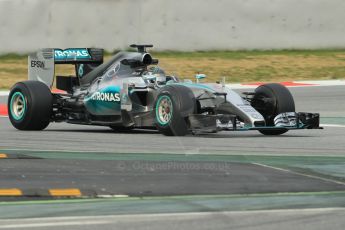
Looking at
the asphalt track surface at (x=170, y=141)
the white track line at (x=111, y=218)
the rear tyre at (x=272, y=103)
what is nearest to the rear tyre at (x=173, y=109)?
the asphalt track surface at (x=170, y=141)

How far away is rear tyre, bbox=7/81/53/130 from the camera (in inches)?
567

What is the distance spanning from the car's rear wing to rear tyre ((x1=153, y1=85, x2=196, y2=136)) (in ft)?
7.21

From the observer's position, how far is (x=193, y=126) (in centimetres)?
1301

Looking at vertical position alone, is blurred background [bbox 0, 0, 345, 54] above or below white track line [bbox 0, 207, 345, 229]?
above

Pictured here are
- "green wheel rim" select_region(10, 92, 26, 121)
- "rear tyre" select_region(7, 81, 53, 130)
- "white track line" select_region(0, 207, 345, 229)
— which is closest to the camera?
"white track line" select_region(0, 207, 345, 229)

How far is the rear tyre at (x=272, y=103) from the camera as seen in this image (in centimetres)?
1368

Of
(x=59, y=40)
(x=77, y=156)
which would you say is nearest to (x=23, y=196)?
(x=77, y=156)

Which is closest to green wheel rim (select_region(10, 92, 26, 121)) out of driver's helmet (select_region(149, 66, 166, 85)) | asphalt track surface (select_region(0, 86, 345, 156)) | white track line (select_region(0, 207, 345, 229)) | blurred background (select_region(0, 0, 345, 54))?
asphalt track surface (select_region(0, 86, 345, 156))

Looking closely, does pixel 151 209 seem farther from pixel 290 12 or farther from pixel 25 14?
pixel 290 12

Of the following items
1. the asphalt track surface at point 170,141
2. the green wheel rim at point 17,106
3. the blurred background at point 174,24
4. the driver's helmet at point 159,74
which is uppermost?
the blurred background at point 174,24

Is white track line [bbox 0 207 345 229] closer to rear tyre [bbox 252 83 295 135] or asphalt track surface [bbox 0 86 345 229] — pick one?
asphalt track surface [bbox 0 86 345 229]

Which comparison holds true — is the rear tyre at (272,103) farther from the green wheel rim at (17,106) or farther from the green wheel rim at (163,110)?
the green wheel rim at (17,106)

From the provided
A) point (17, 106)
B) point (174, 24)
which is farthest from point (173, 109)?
point (174, 24)

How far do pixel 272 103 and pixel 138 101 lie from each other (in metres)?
1.87
